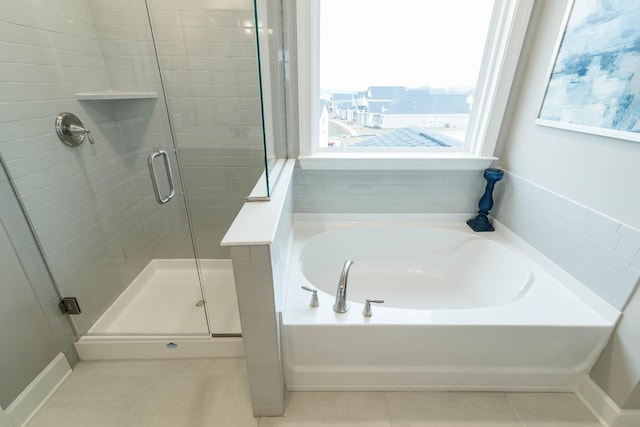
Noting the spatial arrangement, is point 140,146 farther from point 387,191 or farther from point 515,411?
point 515,411

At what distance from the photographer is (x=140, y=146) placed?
1.92 meters

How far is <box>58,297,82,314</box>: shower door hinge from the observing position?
1.45 meters

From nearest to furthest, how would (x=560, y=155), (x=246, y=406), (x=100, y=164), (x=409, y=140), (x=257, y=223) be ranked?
(x=257, y=223)
(x=246, y=406)
(x=560, y=155)
(x=100, y=164)
(x=409, y=140)

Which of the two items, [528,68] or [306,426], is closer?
[306,426]

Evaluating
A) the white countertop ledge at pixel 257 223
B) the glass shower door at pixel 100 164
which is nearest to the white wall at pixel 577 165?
the white countertop ledge at pixel 257 223

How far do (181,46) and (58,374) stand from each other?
191 centimetres

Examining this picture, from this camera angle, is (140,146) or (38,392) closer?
(38,392)

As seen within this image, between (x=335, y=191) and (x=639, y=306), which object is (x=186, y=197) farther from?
(x=639, y=306)

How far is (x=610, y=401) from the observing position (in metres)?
1.25

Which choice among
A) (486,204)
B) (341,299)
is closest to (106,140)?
(341,299)

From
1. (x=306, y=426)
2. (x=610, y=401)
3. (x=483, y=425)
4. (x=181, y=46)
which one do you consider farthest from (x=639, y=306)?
(x=181, y=46)

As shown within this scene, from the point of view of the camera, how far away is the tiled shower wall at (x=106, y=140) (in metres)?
1.30

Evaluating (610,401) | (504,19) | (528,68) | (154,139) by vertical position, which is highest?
(504,19)

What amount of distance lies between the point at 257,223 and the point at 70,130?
4.11 ft
